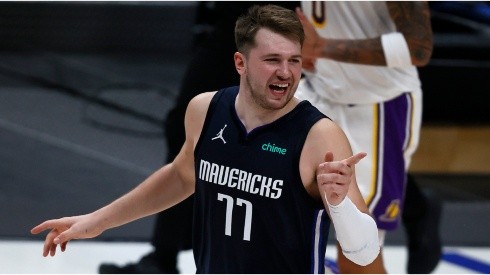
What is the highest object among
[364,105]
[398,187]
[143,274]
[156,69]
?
[156,69]

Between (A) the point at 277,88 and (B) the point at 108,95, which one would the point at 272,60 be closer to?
(A) the point at 277,88

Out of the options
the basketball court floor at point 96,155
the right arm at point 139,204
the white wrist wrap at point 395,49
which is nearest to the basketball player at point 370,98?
the white wrist wrap at point 395,49

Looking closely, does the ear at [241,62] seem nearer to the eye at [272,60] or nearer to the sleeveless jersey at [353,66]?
the eye at [272,60]

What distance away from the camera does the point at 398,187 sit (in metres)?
5.21

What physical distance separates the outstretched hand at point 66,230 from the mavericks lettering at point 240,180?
0.47 m

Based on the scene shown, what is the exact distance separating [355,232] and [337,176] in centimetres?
27

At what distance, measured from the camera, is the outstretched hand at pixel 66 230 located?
3.96 meters

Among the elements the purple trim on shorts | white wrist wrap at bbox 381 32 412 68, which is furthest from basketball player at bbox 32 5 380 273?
the purple trim on shorts

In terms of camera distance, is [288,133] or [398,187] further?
[398,187]

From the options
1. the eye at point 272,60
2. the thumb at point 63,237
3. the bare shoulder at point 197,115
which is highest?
the eye at point 272,60

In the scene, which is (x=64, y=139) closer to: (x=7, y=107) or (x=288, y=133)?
(x=7, y=107)

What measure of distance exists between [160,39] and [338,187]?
4509 mm

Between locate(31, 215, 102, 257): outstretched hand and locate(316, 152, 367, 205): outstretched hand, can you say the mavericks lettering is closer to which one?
locate(316, 152, 367, 205): outstretched hand

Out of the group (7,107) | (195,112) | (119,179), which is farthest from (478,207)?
(195,112)
